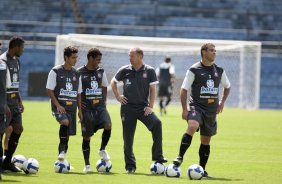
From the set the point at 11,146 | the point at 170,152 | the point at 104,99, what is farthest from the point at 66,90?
the point at 170,152

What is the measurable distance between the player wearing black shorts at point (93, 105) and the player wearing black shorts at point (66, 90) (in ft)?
0.69

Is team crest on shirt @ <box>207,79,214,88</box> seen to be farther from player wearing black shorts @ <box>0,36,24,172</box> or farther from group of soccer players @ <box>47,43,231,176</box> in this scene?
player wearing black shorts @ <box>0,36,24,172</box>

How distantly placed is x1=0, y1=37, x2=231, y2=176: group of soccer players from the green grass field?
504 millimetres

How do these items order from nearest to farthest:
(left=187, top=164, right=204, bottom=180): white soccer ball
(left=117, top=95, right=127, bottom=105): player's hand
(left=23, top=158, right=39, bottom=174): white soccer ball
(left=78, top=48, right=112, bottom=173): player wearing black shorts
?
(left=187, top=164, right=204, bottom=180): white soccer ball → (left=23, top=158, right=39, bottom=174): white soccer ball → (left=78, top=48, right=112, bottom=173): player wearing black shorts → (left=117, top=95, right=127, bottom=105): player's hand

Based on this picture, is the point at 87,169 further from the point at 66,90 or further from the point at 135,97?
the point at 135,97

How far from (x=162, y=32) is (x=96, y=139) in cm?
2067

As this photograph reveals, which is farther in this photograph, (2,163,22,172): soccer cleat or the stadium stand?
the stadium stand

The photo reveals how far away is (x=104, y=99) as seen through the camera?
12.7 m

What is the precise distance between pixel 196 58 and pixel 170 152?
17.3 meters

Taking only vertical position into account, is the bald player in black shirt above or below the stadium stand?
below

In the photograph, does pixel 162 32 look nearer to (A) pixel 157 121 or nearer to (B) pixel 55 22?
(B) pixel 55 22

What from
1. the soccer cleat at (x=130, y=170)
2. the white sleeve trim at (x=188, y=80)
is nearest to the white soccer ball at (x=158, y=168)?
the soccer cleat at (x=130, y=170)

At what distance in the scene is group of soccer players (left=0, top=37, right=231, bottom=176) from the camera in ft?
39.1

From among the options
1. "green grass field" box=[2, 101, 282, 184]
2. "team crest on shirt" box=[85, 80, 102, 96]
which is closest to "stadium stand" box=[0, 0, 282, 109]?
"green grass field" box=[2, 101, 282, 184]
